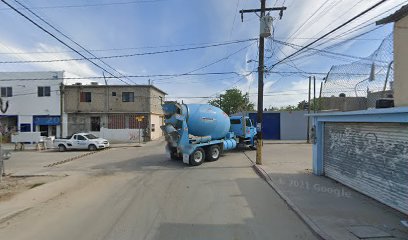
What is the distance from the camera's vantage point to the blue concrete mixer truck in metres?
16.7

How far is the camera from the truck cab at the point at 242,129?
23.3 metres

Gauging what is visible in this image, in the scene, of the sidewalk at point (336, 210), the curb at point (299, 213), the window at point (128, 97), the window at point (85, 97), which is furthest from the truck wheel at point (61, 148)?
the sidewalk at point (336, 210)

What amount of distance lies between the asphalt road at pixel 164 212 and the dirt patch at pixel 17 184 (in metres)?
1.71

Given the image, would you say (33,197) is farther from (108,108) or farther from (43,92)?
(43,92)

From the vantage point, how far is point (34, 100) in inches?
1447

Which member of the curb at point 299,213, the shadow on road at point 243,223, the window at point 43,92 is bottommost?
the shadow on road at point 243,223

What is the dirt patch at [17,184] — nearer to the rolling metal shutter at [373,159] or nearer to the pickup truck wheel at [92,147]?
the rolling metal shutter at [373,159]

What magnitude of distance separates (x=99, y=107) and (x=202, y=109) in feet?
71.9

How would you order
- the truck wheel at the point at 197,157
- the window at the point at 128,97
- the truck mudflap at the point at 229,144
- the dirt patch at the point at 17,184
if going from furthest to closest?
the window at the point at 128,97 < the truck mudflap at the point at 229,144 < the truck wheel at the point at 197,157 < the dirt patch at the point at 17,184

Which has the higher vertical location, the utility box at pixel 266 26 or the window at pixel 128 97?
the utility box at pixel 266 26

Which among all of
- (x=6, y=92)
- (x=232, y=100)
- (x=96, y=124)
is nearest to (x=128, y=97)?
(x=96, y=124)

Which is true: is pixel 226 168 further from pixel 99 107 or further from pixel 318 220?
pixel 99 107

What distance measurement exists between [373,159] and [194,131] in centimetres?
1002

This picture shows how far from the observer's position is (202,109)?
18.0m
